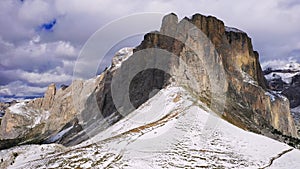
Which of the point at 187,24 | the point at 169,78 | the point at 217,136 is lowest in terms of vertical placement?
the point at 217,136

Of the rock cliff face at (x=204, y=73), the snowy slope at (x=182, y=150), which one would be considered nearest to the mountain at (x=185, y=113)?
the snowy slope at (x=182, y=150)

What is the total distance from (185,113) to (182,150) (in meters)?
14.9

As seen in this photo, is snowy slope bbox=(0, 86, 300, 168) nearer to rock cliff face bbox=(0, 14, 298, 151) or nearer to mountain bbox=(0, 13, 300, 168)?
mountain bbox=(0, 13, 300, 168)

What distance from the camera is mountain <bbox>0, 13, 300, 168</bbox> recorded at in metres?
39.3

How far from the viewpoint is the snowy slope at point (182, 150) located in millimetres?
36844

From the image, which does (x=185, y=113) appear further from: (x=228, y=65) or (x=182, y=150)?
(x=228, y=65)

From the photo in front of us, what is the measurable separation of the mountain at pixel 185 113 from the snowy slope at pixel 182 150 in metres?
0.11

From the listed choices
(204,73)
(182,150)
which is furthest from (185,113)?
(204,73)

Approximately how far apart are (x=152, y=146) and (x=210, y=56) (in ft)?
258

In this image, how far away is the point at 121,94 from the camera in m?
152

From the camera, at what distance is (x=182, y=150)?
40750 mm

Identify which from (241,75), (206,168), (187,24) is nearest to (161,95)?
(206,168)

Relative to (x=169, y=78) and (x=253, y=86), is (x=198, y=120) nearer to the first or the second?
(x=169, y=78)

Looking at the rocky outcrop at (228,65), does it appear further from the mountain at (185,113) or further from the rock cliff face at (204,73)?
the mountain at (185,113)
